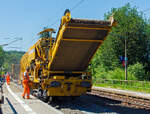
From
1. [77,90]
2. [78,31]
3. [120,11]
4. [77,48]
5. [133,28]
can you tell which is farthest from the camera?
[120,11]

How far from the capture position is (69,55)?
9.83 meters

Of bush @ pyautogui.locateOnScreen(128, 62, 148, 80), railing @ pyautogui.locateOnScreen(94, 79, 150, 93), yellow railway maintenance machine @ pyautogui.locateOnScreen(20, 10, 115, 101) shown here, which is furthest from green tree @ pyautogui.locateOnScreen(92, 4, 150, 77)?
yellow railway maintenance machine @ pyautogui.locateOnScreen(20, 10, 115, 101)

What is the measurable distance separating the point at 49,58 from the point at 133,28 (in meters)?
27.9

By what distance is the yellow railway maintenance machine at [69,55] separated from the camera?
8.91m

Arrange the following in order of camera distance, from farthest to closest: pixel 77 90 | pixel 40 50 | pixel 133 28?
1. pixel 133 28
2. pixel 40 50
3. pixel 77 90

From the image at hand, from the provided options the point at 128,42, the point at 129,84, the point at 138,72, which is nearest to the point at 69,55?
the point at 129,84

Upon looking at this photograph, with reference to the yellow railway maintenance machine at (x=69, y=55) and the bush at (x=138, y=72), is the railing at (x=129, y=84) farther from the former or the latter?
the yellow railway maintenance machine at (x=69, y=55)

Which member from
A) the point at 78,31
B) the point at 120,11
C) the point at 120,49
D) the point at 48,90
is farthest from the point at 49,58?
the point at 120,11

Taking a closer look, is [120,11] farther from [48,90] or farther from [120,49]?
[48,90]

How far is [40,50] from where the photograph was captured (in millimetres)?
11492

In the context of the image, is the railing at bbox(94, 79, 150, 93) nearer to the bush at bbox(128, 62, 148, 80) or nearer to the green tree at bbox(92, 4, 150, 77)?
the bush at bbox(128, 62, 148, 80)

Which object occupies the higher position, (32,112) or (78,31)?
(78,31)

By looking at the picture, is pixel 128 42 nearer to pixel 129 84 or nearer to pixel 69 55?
pixel 129 84

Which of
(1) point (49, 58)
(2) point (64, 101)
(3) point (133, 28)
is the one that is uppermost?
(3) point (133, 28)
